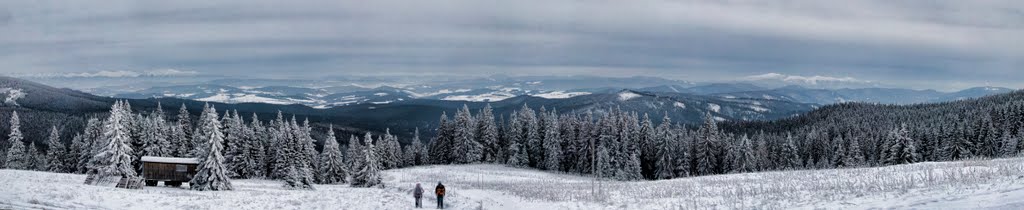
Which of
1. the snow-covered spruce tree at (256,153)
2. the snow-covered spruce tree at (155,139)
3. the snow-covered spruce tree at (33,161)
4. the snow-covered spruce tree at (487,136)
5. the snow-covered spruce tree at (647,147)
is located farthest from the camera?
the snow-covered spruce tree at (487,136)

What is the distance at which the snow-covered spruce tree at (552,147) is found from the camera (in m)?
89.1

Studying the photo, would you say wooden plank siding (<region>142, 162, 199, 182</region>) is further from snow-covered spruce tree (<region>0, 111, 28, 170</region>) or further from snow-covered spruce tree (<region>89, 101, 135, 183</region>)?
snow-covered spruce tree (<region>0, 111, 28, 170</region>)

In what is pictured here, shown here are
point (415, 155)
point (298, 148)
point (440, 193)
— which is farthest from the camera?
point (415, 155)

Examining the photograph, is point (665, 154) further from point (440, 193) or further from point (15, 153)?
point (15, 153)

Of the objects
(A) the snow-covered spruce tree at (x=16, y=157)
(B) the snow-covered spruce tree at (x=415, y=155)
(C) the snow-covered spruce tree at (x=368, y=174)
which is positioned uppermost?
(C) the snow-covered spruce tree at (x=368, y=174)

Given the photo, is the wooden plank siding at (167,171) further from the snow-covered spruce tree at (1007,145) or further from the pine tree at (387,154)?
the snow-covered spruce tree at (1007,145)

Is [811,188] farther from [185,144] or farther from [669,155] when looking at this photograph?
[185,144]

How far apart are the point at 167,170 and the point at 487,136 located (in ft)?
190

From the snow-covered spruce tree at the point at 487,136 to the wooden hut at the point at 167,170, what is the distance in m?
55.6

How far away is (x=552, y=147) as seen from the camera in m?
90.1

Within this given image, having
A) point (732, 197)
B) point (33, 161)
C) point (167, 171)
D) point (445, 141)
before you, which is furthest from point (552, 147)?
point (33, 161)

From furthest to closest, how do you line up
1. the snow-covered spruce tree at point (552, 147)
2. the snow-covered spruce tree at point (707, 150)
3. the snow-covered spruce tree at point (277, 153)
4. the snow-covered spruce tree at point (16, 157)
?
the snow-covered spruce tree at point (552, 147), the snow-covered spruce tree at point (707, 150), the snow-covered spruce tree at point (16, 157), the snow-covered spruce tree at point (277, 153)

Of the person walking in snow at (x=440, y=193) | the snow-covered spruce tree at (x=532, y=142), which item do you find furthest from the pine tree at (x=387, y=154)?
the person walking in snow at (x=440, y=193)

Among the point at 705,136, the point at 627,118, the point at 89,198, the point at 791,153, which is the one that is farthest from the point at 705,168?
the point at 89,198
